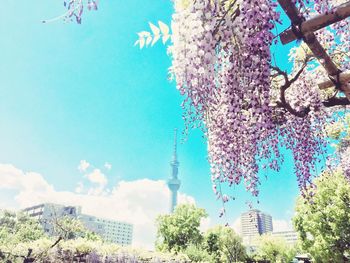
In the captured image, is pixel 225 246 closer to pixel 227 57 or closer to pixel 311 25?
pixel 227 57

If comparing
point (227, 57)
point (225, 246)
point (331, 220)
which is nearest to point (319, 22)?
point (227, 57)

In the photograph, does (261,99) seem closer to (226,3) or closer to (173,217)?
(226,3)

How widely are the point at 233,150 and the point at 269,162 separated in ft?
4.31

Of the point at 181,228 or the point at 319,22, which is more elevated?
the point at 181,228

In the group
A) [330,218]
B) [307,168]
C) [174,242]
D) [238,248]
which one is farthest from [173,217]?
[307,168]

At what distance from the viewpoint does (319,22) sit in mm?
3061

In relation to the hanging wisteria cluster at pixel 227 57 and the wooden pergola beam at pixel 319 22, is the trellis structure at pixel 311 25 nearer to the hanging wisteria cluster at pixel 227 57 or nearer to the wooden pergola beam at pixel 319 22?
the wooden pergola beam at pixel 319 22

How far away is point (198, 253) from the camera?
114 feet

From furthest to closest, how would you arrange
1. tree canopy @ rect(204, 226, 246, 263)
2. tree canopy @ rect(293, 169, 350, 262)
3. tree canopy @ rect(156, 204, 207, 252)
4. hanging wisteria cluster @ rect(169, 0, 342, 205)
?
tree canopy @ rect(156, 204, 207, 252) < tree canopy @ rect(204, 226, 246, 263) < tree canopy @ rect(293, 169, 350, 262) < hanging wisteria cluster @ rect(169, 0, 342, 205)

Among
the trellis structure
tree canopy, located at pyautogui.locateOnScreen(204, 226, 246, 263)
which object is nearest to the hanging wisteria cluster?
the trellis structure

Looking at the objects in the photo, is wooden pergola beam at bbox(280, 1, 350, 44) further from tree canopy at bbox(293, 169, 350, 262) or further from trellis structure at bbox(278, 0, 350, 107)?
tree canopy at bbox(293, 169, 350, 262)

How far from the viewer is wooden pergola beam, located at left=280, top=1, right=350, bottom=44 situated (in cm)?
291

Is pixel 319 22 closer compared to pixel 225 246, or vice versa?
pixel 319 22

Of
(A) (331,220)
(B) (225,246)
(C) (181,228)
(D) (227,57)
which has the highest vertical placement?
(C) (181,228)
